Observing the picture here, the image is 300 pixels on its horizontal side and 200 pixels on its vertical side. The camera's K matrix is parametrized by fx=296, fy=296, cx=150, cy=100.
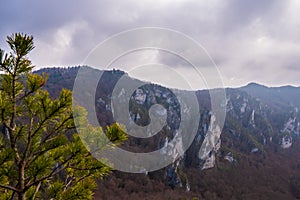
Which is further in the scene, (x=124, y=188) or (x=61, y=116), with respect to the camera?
(x=124, y=188)

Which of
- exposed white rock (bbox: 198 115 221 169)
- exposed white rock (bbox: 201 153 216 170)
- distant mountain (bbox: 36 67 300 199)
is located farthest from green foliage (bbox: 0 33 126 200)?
exposed white rock (bbox: 201 153 216 170)

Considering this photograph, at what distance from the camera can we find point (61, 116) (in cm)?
375

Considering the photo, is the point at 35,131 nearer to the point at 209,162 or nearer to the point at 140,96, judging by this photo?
the point at 209,162

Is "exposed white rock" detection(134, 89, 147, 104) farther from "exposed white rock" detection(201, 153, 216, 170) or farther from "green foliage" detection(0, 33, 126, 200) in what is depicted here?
"green foliage" detection(0, 33, 126, 200)

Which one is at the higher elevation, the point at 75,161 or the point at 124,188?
the point at 75,161

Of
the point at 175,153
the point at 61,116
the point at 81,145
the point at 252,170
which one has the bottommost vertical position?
the point at 252,170

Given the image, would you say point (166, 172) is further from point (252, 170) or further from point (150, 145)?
point (252, 170)

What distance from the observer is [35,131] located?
3605 mm

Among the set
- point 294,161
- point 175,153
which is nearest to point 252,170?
point 294,161

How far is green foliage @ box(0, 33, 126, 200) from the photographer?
3.38 metres

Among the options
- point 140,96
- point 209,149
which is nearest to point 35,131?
point 209,149

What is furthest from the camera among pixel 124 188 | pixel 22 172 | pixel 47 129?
pixel 124 188

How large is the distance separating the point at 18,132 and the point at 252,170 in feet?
523

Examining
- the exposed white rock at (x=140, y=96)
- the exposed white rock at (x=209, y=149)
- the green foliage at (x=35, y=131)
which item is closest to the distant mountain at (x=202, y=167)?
the exposed white rock at (x=140, y=96)
